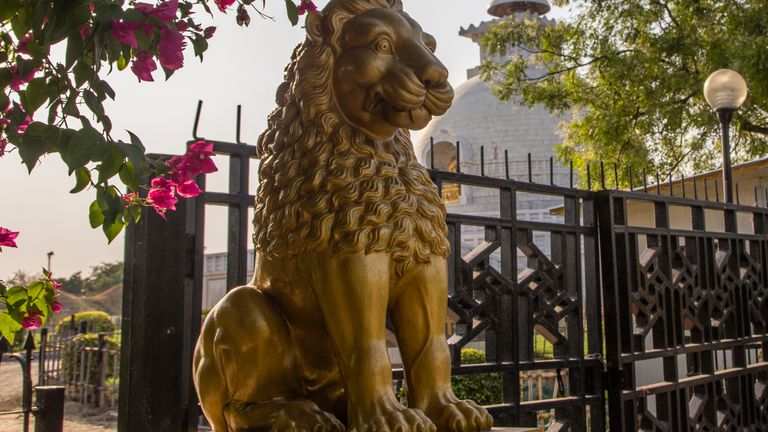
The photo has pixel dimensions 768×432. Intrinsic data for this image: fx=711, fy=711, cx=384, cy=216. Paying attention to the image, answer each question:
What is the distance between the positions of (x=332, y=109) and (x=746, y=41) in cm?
1007

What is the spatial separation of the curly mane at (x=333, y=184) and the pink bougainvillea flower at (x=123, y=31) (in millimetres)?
641

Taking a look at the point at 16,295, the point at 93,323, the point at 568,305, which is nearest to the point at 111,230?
the point at 16,295

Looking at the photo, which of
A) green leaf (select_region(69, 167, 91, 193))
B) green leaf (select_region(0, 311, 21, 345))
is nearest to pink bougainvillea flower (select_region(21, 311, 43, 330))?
green leaf (select_region(0, 311, 21, 345))

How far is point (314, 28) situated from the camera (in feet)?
6.45

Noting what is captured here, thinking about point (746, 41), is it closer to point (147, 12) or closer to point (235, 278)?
point (235, 278)

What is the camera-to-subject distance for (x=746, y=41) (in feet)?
33.5

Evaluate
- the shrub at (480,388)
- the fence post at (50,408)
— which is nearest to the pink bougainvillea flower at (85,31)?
the fence post at (50,408)

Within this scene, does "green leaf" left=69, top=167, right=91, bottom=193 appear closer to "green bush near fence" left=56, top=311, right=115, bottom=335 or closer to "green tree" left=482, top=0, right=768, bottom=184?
"green tree" left=482, top=0, right=768, bottom=184

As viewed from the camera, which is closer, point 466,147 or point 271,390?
point 271,390

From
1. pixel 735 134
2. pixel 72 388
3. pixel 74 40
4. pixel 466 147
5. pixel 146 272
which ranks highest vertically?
pixel 466 147

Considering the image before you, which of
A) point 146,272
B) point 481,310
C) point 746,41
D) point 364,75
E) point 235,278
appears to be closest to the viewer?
point 364,75

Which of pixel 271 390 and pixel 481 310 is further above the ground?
pixel 481 310

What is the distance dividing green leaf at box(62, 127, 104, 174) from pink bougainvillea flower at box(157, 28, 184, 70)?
260 mm

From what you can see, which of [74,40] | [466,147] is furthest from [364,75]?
[466,147]
